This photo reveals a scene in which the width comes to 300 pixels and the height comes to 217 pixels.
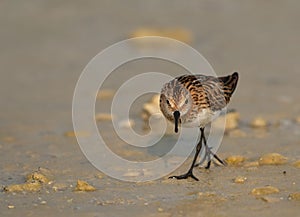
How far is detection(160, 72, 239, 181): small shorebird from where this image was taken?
6.10 metres

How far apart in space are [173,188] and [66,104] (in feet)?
10.6

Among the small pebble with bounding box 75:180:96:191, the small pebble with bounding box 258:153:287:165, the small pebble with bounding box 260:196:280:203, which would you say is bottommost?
the small pebble with bounding box 260:196:280:203

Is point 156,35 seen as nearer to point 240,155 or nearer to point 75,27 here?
point 75,27

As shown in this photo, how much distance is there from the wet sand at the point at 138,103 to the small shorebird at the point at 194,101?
1.35ft

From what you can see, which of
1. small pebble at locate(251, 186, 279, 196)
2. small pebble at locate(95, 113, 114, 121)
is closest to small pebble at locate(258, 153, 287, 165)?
small pebble at locate(251, 186, 279, 196)

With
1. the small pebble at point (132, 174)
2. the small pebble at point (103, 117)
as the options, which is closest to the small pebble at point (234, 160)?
the small pebble at point (132, 174)

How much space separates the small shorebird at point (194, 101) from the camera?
6102 mm

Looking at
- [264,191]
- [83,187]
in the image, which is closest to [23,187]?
[83,187]

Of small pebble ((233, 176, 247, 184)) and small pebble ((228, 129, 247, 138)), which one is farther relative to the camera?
small pebble ((228, 129, 247, 138))

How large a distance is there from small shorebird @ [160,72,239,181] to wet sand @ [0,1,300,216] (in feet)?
1.35

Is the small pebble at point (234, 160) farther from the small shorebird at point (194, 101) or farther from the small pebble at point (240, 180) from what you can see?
the small pebble at point (240, 180)

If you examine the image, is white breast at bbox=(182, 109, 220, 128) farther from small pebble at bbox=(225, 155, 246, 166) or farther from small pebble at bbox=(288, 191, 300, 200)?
small pebble at bbox=(288, 191, 300, 200)

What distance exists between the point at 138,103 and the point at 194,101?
2.44 m

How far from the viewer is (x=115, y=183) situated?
235 inches
